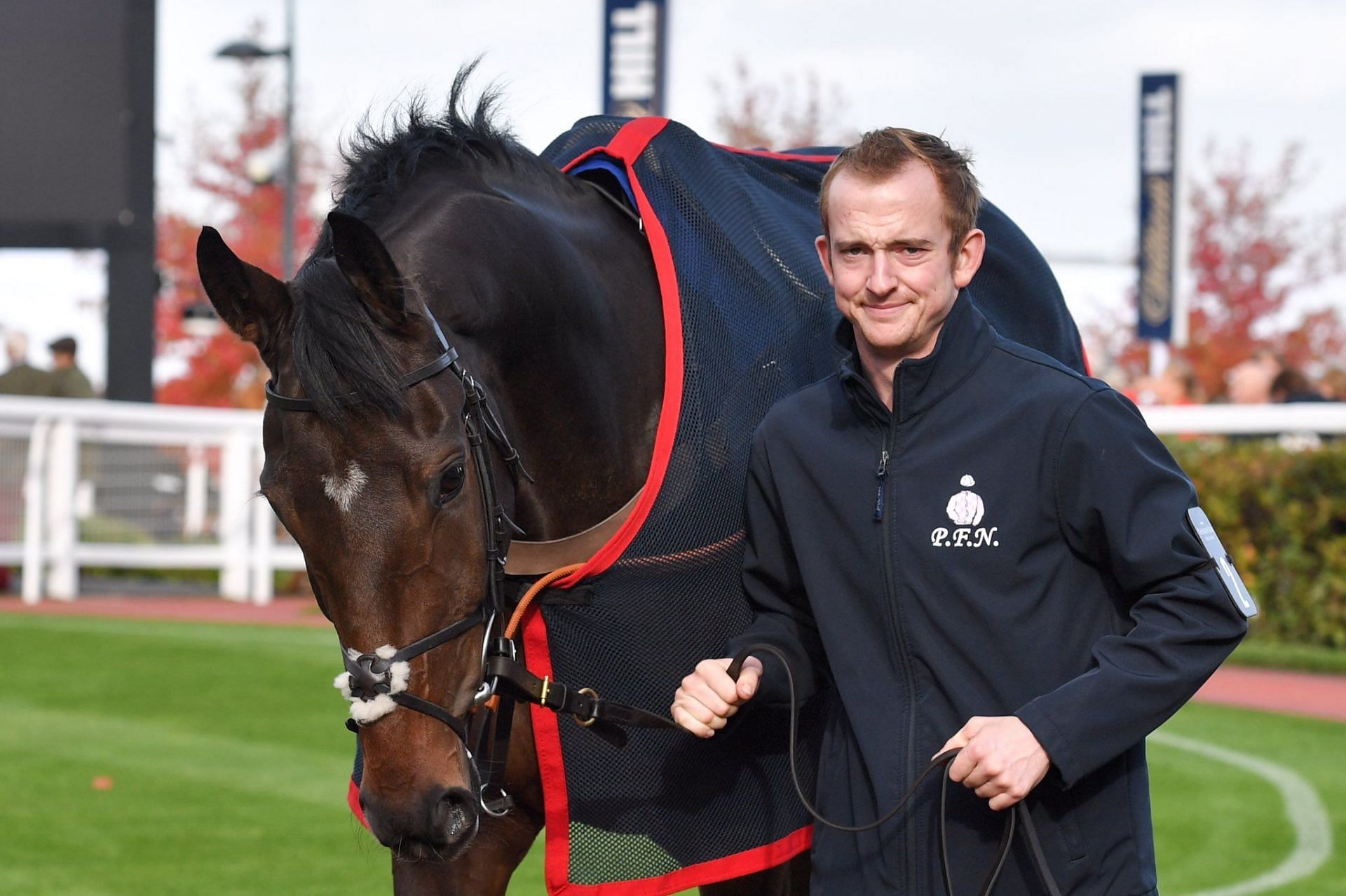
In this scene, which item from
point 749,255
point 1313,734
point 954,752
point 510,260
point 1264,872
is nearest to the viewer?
point 954,752

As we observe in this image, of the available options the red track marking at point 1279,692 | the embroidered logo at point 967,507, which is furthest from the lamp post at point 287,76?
the embroidered logo at point 967,507

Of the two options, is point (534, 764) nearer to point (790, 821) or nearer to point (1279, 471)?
point (790, 821)

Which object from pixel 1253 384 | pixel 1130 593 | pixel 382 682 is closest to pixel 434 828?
pixel 382 682

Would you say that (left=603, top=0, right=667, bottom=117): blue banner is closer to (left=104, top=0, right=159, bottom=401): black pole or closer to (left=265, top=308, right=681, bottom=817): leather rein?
(left=104, top=0, right=159, bottom=401): black pole

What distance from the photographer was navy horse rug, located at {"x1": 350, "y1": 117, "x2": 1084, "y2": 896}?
9.46 ft

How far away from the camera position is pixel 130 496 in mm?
12133

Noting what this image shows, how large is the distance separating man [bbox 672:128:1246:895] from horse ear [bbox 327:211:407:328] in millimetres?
645

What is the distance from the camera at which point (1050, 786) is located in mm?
2303

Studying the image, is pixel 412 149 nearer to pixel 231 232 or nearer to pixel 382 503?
pixel 382 503

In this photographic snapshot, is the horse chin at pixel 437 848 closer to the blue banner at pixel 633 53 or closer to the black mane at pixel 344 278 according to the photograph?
the black mane at pixel 344 278

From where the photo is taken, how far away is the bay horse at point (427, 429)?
7.57 ft

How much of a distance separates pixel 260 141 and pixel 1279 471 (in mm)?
19472

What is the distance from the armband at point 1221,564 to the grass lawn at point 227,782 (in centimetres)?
155

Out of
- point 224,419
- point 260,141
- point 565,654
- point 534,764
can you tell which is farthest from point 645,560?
point 260,141
